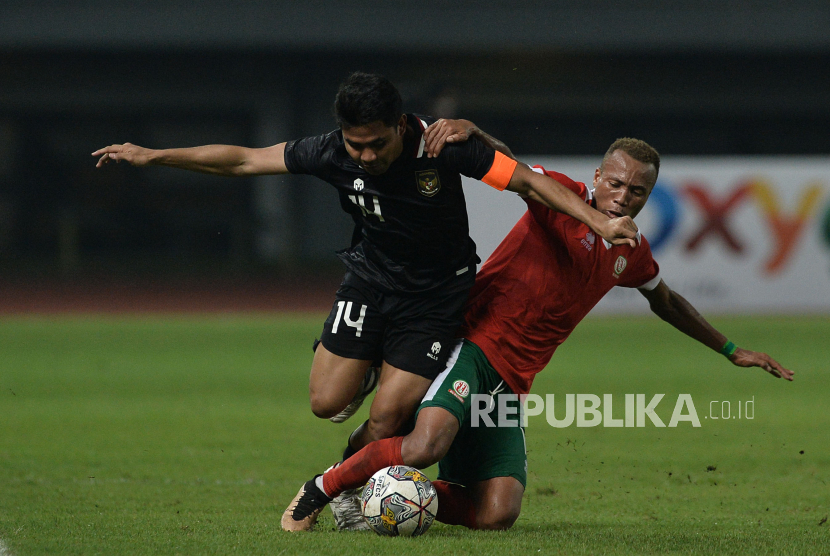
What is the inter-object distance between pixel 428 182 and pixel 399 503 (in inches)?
58.8

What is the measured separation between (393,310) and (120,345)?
8872 mm

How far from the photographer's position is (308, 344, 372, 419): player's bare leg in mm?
5086

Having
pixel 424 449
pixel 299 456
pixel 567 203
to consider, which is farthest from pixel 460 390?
pixel 299 456

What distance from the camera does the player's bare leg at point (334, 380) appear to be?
200 inches

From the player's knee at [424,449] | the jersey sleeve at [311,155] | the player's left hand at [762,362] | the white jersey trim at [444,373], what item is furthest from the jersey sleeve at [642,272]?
the jersey sleeve at [311,155]

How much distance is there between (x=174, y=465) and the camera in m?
6.42

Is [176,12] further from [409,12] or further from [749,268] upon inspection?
[749,268]

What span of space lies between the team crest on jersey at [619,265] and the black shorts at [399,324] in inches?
28.8

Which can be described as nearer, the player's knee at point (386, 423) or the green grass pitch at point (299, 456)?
the green grass pitch at point (299, 456)

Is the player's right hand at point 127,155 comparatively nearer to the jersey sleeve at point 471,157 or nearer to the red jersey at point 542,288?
the jersey sleeve at point 471,157

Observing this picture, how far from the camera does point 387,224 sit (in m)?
4.82

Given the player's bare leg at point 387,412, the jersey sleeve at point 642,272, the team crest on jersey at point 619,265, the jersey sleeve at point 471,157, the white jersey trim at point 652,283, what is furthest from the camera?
the white jersey trim at point 652,283

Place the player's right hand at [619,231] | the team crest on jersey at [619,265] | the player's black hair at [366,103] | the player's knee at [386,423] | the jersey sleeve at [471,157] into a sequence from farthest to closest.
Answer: the team crest on jersey at [619,265], the player's knee at [386,423], the jersey sleeve at [471,157], the player's black hair at [366,103], the player's right hand at [619,231]

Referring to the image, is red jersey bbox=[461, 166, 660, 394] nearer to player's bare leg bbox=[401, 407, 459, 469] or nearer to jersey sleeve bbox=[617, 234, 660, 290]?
jersey sleeve bbox=[617, 234, 660, 290]
